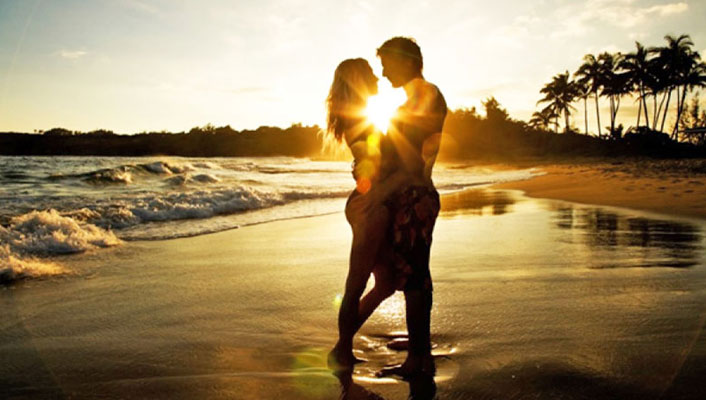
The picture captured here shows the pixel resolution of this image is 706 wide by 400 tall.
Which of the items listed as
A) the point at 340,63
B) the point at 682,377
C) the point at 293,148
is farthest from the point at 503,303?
the point at 293,148

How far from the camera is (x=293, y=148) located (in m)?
71.6

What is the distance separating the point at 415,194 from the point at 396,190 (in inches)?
3.9

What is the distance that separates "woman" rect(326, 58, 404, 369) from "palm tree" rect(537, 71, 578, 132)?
7017cm

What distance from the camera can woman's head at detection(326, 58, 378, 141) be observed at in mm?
2545

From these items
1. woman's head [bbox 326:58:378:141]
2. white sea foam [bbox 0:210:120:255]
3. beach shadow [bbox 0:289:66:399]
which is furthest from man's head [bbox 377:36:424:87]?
white sea foam [bbox 0:210:120:255]

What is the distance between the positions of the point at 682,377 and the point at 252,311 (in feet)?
8.61

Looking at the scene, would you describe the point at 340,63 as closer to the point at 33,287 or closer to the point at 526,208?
the point at 33,287

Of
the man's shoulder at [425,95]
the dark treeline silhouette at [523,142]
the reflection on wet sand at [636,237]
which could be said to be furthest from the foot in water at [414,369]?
the dark treeline silhouette at [523,142]

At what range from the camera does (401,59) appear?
8.21 ft

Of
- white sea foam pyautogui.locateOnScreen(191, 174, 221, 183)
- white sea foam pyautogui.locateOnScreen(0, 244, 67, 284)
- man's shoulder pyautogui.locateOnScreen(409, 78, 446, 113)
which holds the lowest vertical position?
white sea foam pyautogui.locateOnScreen(0, 244, 67, 284)

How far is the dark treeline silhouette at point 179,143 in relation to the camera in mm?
62906

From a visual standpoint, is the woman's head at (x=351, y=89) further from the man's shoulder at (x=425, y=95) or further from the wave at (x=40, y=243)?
the wave at (x=40, y=243)

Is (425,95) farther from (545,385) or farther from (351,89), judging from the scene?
(545,385)

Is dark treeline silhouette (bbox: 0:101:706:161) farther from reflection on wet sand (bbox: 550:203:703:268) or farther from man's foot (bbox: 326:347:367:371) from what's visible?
man's foot (bbox: 326:347:367:371)
